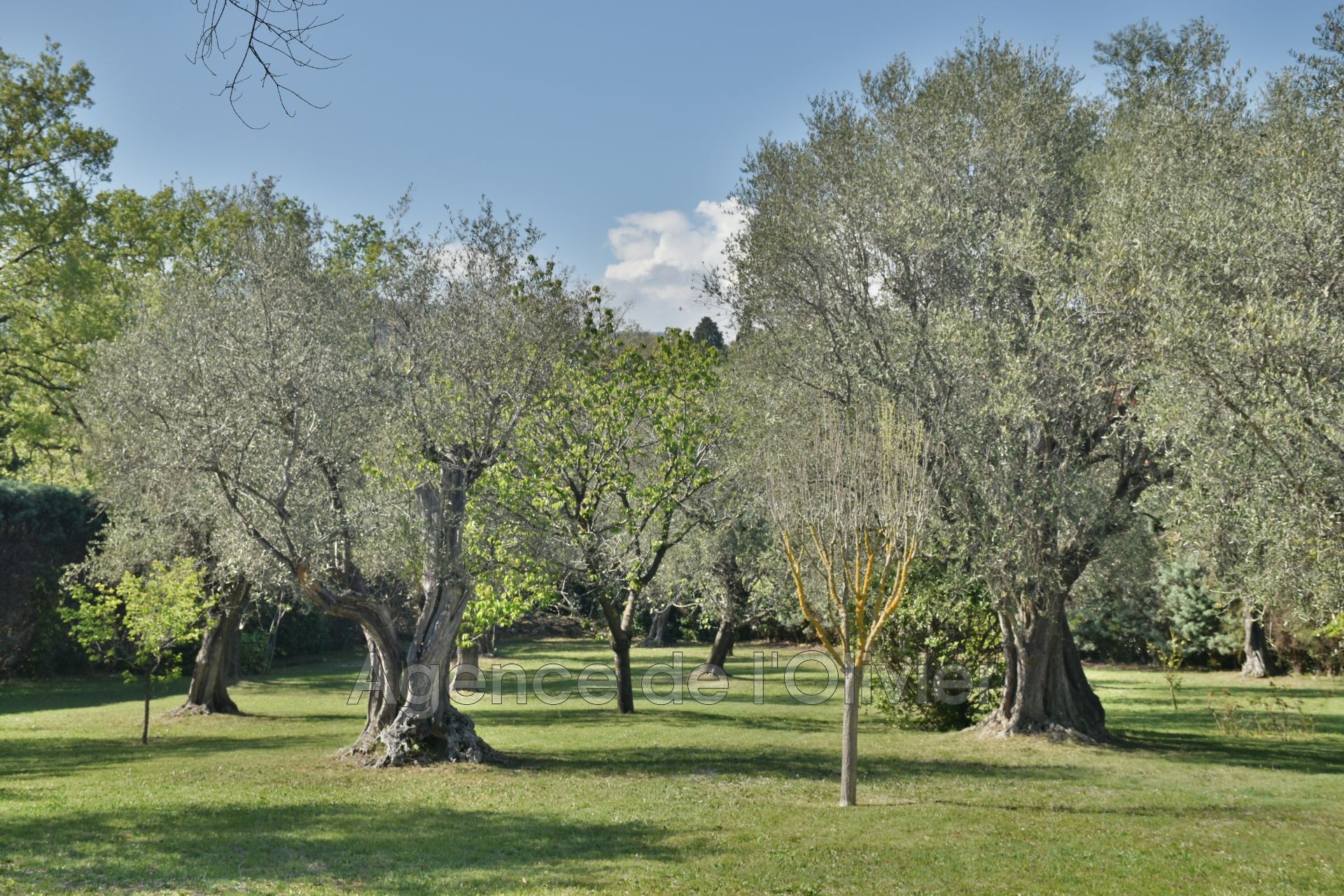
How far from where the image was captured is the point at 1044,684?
19.0m

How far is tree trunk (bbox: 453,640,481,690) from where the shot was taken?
1065 inches

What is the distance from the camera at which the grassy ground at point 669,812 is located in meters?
9.83

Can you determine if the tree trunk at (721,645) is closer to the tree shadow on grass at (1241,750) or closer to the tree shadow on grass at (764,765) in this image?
the tree shadow on grass at (764,765)

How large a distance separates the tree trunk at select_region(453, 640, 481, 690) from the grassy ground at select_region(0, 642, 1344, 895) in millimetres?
Result: 5056

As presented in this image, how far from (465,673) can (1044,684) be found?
1547 centimetres

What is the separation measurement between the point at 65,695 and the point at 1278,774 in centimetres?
2832

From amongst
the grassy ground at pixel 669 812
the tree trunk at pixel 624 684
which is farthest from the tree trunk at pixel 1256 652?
the tree trunk at pixel 624 684

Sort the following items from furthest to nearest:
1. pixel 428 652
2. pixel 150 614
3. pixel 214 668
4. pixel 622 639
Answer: pixel 214 668
pixel 622 639
pixel 150 614
pixel 428 652

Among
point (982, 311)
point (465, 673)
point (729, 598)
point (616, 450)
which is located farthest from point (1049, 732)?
point (465, 673)

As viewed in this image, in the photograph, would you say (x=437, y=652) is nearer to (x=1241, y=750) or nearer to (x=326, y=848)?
(x=326, y=848)

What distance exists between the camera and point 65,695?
26.5m

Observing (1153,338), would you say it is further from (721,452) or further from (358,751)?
(358,751)

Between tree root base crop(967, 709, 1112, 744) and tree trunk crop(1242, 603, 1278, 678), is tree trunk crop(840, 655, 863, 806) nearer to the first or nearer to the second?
tree root base crop(967, 709, 1112, 744)

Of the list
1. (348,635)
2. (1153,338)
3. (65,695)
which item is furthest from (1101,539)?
(348,635)
